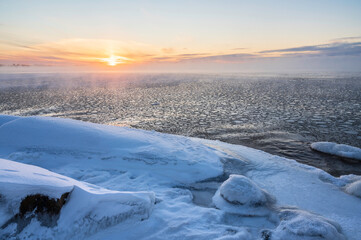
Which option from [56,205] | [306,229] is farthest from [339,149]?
[56,205]

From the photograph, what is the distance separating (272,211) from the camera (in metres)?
3.32

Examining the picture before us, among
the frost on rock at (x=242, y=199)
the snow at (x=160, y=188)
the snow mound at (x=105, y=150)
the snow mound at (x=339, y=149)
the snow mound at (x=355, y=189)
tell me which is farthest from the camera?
the snow mound at (x=339, y=149)

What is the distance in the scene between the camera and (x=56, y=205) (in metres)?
2.48

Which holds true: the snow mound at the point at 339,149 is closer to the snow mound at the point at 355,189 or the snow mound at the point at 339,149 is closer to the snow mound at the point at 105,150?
the snow mound at the point at 355,189

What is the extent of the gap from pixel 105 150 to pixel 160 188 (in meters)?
1.80

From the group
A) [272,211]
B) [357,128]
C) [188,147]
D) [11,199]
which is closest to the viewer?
[11,199]

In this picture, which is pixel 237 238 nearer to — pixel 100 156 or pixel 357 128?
pixel 100 156

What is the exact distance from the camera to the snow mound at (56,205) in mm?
2307

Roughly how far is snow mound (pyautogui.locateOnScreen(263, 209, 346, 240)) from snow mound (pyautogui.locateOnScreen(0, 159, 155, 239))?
1.92 meters

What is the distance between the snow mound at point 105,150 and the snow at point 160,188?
23mm

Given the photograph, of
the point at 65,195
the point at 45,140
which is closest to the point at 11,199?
the point at 65,195

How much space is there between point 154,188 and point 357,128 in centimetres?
874

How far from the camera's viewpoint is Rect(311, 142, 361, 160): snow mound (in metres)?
5.58

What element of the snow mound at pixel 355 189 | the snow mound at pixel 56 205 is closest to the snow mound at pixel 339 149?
the snow mound at pixel 355 189
